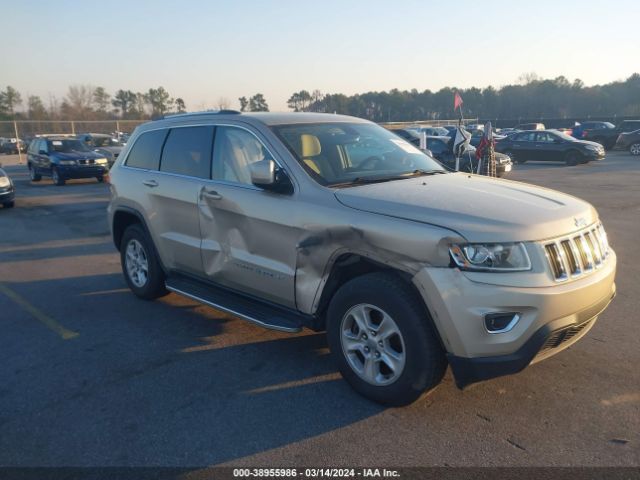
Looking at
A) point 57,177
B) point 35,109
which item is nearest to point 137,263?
point 57,177

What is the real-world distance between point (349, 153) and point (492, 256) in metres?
1.75

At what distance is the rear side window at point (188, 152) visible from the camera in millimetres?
4801

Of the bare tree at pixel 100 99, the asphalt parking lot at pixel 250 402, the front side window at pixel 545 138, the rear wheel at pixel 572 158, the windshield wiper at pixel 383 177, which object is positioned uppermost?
the bare tree at pixel 100 99

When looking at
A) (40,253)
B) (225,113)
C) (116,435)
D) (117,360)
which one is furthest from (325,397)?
(40,253)

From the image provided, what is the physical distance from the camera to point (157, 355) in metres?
4.46

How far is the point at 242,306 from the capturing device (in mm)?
4301

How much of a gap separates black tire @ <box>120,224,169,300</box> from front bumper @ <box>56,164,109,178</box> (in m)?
14.6

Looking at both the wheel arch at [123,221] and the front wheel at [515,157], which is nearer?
the wheel arch at [123,221]

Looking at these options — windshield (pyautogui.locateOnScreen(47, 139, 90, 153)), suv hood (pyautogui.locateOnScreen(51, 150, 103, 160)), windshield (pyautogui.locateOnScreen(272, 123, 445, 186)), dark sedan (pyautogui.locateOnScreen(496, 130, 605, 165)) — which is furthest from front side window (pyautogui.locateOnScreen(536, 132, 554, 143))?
windshield (pyautogui.locateOnScreen(272, 123, 445, 186))

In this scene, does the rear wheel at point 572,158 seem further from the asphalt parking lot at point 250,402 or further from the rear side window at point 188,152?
the rear side window at point 188,152

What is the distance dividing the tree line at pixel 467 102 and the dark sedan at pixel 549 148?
45.1 metres

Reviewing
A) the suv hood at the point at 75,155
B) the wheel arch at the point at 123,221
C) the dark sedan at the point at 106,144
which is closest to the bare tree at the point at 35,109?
the dark sedan at the point at 106,144

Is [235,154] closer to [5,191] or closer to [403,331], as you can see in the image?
[403,331]

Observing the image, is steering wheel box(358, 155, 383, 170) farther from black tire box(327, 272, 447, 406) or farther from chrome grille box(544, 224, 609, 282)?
chrome grille box(544, 224, 609, 282)
